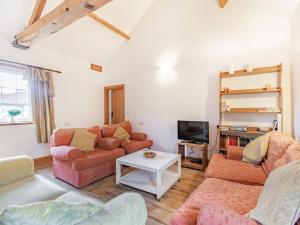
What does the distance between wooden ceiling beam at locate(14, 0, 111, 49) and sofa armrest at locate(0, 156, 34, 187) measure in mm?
1987

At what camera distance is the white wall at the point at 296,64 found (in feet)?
7.84

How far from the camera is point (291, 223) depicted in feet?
2.80

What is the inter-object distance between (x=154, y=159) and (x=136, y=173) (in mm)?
501

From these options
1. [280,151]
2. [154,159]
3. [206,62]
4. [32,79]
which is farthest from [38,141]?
[280,151]

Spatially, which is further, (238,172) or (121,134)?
(121,134)

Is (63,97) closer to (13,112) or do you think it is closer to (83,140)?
(13,112)

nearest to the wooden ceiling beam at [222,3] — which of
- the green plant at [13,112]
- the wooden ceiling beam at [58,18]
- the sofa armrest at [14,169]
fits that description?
the wooden ceiling beam at [58,18]

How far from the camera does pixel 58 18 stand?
7.82 feet

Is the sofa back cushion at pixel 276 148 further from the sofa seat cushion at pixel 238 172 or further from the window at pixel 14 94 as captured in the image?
the window at pixel 14 94

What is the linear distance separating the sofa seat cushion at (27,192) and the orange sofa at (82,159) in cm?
78

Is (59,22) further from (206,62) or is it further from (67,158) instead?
(206,62)

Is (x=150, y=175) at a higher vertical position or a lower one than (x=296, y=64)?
lower

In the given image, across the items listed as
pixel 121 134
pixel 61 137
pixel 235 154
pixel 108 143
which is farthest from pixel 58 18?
pixel 235 154

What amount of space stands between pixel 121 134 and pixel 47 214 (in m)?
3.16
